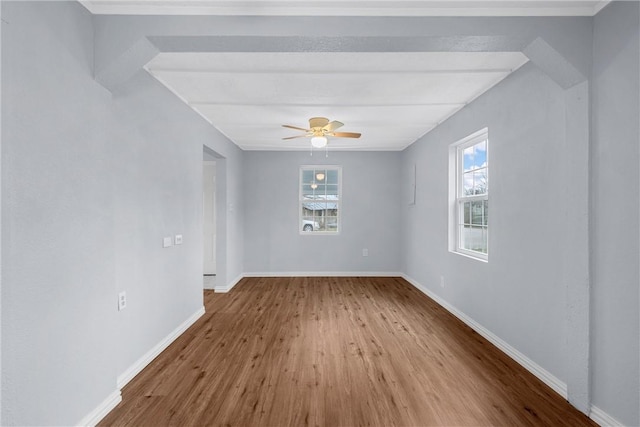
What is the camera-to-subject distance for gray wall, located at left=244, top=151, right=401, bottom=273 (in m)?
5.87

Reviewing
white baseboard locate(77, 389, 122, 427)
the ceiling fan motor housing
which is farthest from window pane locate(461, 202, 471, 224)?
white baseboard locate(77, 389, 122, 427)

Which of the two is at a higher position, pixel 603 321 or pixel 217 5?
pixel 217 5

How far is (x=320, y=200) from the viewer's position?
600 cm

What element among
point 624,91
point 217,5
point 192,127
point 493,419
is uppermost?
point 217,5

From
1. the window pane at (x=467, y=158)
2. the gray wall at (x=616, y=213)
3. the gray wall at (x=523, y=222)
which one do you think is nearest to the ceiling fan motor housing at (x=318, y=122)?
the gray wall at (x=523, y=222)

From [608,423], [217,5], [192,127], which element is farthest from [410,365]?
[192,127]

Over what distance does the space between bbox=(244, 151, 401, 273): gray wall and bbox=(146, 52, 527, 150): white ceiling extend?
1.69m

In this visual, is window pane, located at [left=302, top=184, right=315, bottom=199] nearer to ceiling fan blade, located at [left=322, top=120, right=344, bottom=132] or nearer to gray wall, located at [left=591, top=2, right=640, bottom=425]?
ceiling fan blade, located at [left=322, top=120, right=344, bottom=132]

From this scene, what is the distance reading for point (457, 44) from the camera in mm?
1911

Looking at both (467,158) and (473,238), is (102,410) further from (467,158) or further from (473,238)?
(467,158)

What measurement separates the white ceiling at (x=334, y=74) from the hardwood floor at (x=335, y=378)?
2478mm

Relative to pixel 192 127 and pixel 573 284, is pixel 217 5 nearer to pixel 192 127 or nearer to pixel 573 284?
pixel 192 127

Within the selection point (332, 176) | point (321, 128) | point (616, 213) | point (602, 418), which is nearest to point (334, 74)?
point (321, 128)

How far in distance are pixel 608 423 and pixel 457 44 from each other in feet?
8.03
